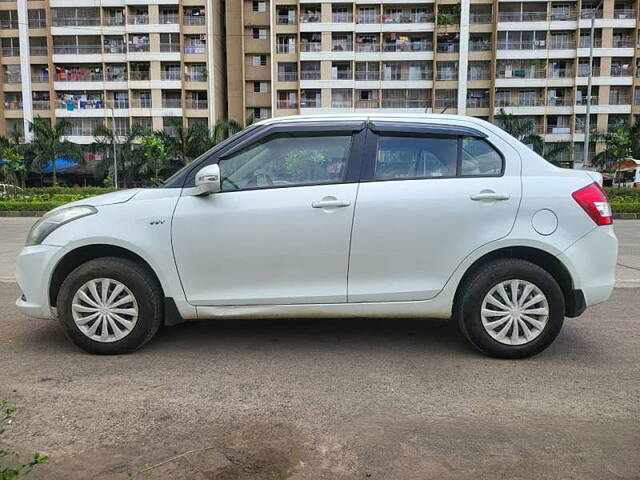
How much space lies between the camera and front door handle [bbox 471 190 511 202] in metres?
4.11

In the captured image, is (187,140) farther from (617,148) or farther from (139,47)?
(617,148)

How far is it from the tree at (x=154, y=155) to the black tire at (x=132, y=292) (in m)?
35.0

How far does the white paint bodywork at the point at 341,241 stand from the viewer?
161 inches

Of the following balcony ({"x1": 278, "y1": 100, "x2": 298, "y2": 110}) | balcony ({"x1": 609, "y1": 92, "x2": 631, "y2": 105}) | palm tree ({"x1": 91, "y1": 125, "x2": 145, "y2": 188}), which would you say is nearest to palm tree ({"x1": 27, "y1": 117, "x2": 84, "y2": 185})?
palm tree ({"x1": 91, "y1": 125, "x2": 145, "y2": 188})

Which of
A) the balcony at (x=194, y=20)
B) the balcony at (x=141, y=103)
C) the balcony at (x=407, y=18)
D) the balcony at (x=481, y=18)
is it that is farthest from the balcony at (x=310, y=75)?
the balcony at (x=481, y=18)

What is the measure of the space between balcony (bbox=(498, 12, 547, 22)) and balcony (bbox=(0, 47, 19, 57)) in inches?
1885

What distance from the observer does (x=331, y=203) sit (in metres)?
4.08

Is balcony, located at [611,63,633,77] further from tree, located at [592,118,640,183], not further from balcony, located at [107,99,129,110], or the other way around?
balcony, located at [107,99,129,110]

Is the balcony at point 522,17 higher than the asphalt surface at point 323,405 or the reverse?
higher

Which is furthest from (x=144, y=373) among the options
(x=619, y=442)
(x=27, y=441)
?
(x=619, y=442)

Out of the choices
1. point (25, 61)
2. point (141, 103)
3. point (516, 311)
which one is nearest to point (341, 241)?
point (516, 311)

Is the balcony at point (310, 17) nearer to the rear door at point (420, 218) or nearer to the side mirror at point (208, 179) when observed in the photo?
the rear door at point (420, 218)

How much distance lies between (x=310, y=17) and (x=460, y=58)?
15.0 meters

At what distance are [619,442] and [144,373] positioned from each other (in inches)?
120
